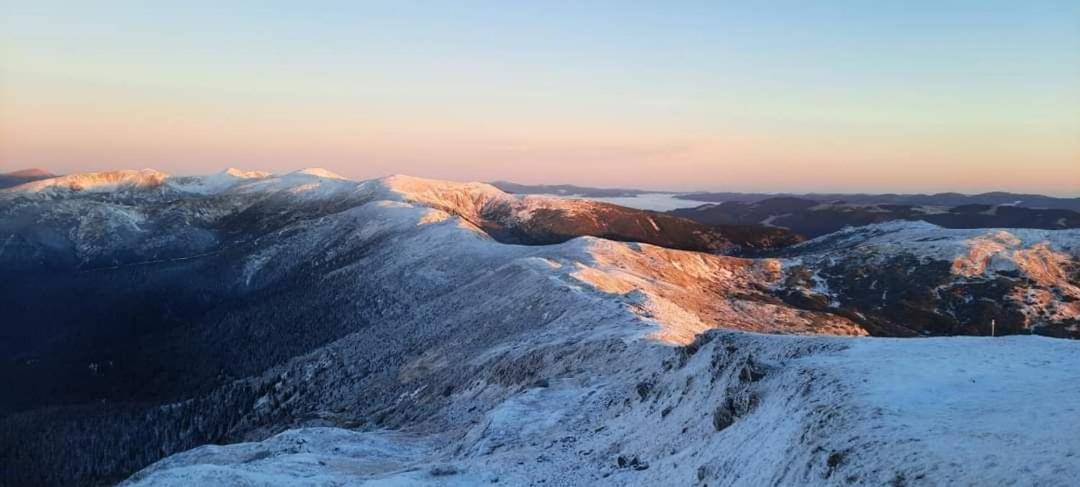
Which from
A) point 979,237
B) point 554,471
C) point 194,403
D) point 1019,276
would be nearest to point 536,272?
point 554,471

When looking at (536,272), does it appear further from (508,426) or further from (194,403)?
(194,403)

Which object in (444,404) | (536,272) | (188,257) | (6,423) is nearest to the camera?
(444,404)

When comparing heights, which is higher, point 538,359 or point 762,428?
point 762,428

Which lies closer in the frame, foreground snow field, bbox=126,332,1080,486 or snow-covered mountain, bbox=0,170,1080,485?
foreground snow field, bbox=126,332,1080,486

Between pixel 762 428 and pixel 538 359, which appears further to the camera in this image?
pixel 538 359
